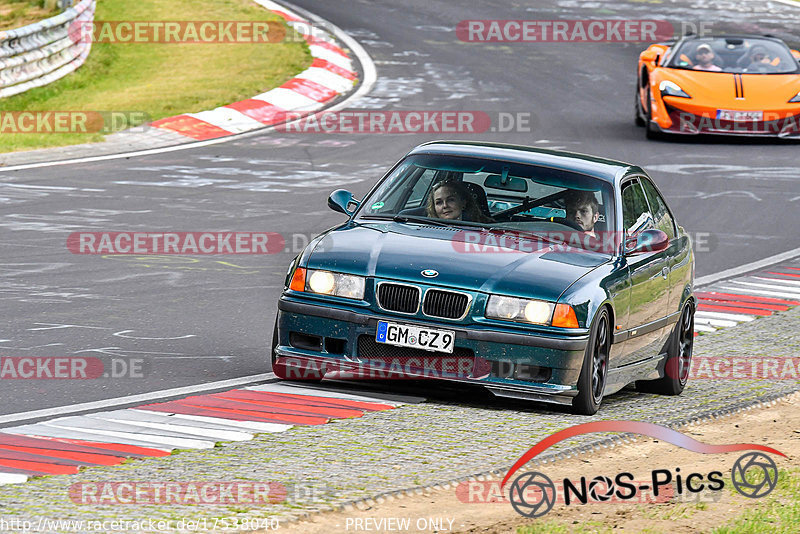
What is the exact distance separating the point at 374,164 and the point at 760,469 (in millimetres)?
11409

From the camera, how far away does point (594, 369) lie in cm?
829

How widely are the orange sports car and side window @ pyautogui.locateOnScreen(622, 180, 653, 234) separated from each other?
11.3 metres

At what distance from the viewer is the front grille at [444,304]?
26.3 feet

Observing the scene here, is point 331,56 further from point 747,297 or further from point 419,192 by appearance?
point 419,192

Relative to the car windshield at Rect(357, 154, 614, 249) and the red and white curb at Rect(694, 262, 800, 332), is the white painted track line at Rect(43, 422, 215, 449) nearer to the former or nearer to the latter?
the car windshield at Rect(357, 154, 614, 249)

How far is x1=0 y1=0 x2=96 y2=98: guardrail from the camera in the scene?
2109 cm

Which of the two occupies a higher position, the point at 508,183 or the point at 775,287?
the point at 508,183

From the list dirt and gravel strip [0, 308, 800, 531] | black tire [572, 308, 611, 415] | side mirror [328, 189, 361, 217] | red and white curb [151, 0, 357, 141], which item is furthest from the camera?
red and white curb [151, 0, 357, 141]

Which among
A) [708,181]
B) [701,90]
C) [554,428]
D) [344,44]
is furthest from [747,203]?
[344,44]

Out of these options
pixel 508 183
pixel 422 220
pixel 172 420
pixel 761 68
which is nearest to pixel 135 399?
pixel 172 420

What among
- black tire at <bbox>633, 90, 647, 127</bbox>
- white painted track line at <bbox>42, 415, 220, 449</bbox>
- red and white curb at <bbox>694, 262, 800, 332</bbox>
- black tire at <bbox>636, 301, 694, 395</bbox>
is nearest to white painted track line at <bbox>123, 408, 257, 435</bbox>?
white painted track line at <bbox>42, 415, 220, 449</bbox>

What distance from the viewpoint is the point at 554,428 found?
25.5 ft

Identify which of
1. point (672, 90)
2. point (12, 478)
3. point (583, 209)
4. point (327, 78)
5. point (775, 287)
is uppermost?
point (583, 209)

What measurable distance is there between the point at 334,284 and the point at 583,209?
1.74 meters
